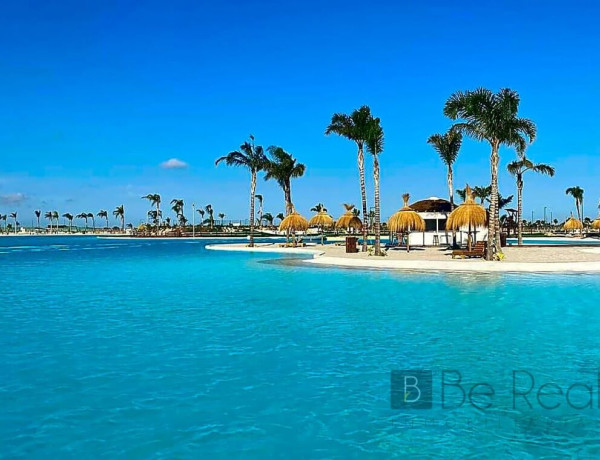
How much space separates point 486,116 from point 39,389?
76.6 feet

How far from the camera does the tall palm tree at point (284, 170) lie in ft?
160

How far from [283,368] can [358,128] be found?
2663 centimetres

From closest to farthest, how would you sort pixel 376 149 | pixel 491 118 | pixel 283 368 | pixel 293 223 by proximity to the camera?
pixel 283 368
pixel 491 118
pixel 376 149
pixel 293 223

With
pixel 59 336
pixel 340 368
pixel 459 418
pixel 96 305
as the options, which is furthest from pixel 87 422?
pixel 96 305

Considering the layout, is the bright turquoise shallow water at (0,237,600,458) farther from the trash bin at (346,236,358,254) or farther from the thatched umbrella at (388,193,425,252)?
the thatched umbrella at (388,193,425,252)

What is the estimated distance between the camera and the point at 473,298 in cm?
1512

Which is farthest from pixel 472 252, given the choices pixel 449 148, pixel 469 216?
pixel 449 148

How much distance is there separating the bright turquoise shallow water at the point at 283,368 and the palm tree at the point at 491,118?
1053 cm

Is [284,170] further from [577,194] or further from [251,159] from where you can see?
[577,194]

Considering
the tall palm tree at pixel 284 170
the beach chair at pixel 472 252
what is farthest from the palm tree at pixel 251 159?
the beach chair at pixel 472 252

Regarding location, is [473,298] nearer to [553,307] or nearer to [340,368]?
[553,307]

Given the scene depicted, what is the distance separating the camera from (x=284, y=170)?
49.9 metres

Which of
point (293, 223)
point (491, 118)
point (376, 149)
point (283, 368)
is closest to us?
point (283, 368)

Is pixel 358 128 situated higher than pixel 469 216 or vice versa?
pixel 358 128
